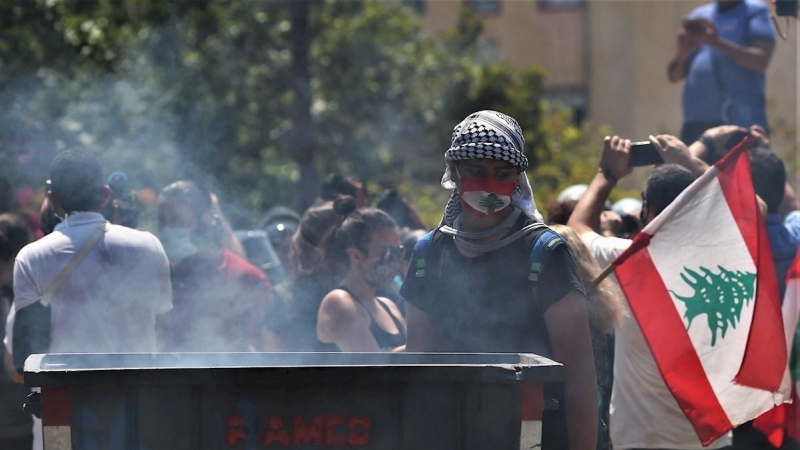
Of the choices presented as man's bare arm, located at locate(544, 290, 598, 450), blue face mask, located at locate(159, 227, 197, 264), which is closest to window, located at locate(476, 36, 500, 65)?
blue face mask, located at locate(159, 227, 197, 264)

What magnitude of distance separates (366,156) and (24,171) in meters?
9.72

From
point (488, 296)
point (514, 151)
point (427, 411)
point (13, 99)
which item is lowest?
point (427, 411)

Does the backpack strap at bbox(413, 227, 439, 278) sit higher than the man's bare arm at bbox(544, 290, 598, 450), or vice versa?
the backpack strap at bbox(413, 227, 439, 278)

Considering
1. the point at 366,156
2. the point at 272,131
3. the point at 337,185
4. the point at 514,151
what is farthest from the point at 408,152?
the point at 514,151

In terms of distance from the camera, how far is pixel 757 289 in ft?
14.6

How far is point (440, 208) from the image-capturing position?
1658 cm

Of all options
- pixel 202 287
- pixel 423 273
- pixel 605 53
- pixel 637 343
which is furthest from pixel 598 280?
pixel 605 53

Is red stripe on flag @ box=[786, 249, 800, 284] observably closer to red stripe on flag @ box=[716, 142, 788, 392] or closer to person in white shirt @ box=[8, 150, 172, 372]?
red stripe on flag @ box=[716, 142, 788, 392]

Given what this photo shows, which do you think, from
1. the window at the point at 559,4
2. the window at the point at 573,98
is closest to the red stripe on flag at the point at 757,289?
the window at the point at 559,4

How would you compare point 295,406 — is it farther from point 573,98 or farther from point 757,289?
point 573,98

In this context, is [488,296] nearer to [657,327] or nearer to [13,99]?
[657,327]

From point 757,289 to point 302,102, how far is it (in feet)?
36.6

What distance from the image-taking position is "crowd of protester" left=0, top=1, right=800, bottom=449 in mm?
3133

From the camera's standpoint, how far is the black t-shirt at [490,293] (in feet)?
10.0
